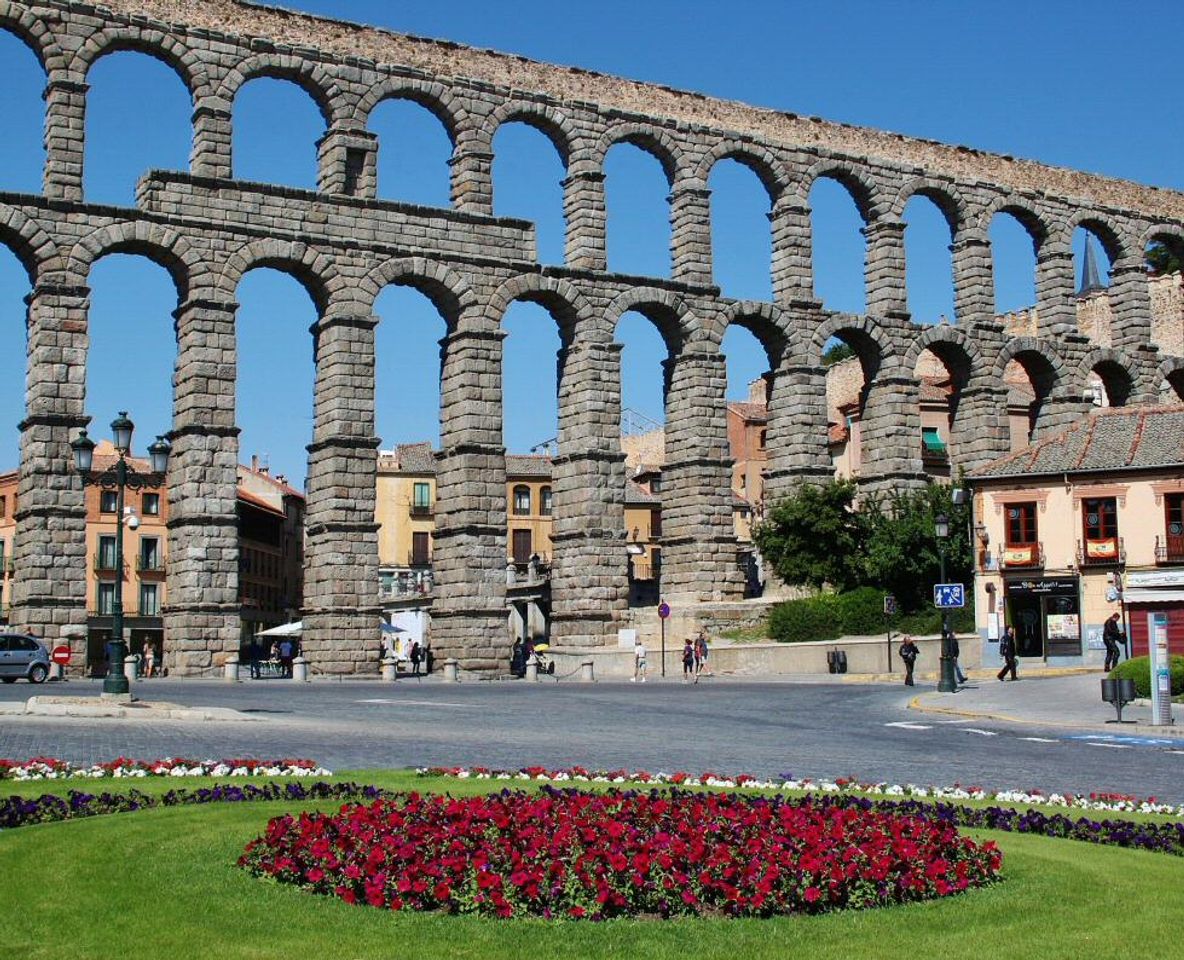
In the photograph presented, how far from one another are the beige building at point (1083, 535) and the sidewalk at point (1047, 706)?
6.33 m

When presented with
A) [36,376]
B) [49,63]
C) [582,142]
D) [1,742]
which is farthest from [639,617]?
[1,742]

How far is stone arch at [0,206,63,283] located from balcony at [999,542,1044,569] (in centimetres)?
3045

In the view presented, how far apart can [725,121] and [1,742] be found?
138ft

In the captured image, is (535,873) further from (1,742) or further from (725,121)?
(725,121)

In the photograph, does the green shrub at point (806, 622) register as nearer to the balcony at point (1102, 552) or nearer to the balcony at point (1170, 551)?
the balcony at point (1102, 552)

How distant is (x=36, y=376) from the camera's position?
42188 millimetres

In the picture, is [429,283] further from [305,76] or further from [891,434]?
[891,434]

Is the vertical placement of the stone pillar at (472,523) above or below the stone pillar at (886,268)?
below

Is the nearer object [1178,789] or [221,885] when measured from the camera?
[221,885]

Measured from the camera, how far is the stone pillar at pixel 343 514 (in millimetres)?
45594

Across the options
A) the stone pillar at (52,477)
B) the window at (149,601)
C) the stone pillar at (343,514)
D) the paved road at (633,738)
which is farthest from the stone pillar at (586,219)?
the window at (149,601)

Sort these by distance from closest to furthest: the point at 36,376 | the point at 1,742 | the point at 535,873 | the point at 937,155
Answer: the point at 535,873 < the point at 1,742 < the point at 36,376 < the point at 937,155

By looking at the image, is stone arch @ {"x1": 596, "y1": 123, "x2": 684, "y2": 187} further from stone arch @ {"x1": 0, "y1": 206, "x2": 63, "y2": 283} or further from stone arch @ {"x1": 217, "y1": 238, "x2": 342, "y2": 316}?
stone arch @ {"x1": 0, "y1": 206, "x2": 63, "y2": 283}

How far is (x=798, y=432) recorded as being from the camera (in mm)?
54344
